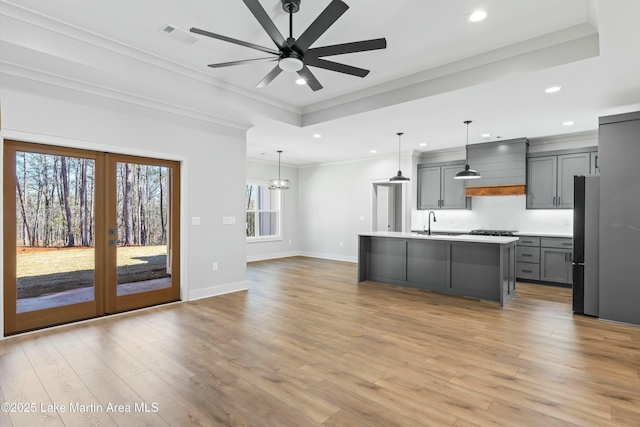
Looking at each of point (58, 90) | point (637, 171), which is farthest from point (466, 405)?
point (58, 90)

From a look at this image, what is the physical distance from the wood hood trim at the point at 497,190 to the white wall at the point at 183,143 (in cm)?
470

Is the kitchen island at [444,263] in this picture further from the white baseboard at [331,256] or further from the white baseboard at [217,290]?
the white baseboard at [331,256]

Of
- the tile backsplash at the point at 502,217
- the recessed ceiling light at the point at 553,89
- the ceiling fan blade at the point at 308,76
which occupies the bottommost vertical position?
the tile backsplash at the point at 502,217

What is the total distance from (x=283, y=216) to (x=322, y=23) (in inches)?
291

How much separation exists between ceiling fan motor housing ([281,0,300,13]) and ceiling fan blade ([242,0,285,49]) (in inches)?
12.0

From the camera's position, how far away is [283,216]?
9508 mm

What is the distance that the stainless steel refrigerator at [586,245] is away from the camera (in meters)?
4.01

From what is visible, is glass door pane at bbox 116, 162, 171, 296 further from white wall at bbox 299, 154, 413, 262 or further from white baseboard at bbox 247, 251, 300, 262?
white wall at bbox 299, 154, 413, 262

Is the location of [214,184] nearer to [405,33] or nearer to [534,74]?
[405,33]

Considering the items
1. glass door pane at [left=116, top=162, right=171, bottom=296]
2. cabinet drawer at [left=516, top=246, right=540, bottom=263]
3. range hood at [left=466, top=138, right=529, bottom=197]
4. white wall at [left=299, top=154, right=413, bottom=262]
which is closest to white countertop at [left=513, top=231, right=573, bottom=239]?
cabinet drawer at [left=516, top=246, right=540, bottom=263]

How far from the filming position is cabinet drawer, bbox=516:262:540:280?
5.84 meters

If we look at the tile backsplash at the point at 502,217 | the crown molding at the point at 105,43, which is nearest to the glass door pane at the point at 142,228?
the crown molding at the point at 105,43

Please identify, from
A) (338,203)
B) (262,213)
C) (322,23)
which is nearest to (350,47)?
(322,23)

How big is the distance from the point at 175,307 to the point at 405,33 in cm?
435
